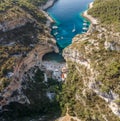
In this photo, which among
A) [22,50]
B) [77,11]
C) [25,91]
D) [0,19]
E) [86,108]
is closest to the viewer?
[86,108]

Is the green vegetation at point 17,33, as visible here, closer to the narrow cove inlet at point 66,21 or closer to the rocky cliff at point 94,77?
the narrow cove inlet at point 66,21

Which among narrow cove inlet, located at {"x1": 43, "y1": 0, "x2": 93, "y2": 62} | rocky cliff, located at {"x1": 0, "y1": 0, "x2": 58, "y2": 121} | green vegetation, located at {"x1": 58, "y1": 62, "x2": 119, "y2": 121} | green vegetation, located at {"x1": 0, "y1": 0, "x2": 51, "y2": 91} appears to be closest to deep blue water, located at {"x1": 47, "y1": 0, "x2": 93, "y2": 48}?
narrow cove inlet, located at {"x1": 43, "y1": 0, "x2": 93, "y2": 62}

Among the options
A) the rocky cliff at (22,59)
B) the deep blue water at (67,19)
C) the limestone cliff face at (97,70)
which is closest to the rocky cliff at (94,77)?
the limestone cliff face at (97,70)

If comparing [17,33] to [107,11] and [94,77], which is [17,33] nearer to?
[94,77]

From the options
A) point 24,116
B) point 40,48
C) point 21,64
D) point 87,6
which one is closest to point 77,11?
point 87,6

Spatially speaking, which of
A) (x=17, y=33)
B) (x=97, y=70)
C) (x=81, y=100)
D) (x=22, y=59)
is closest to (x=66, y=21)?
(x=17, y=33)

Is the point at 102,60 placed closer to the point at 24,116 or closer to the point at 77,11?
the point at 24,116
